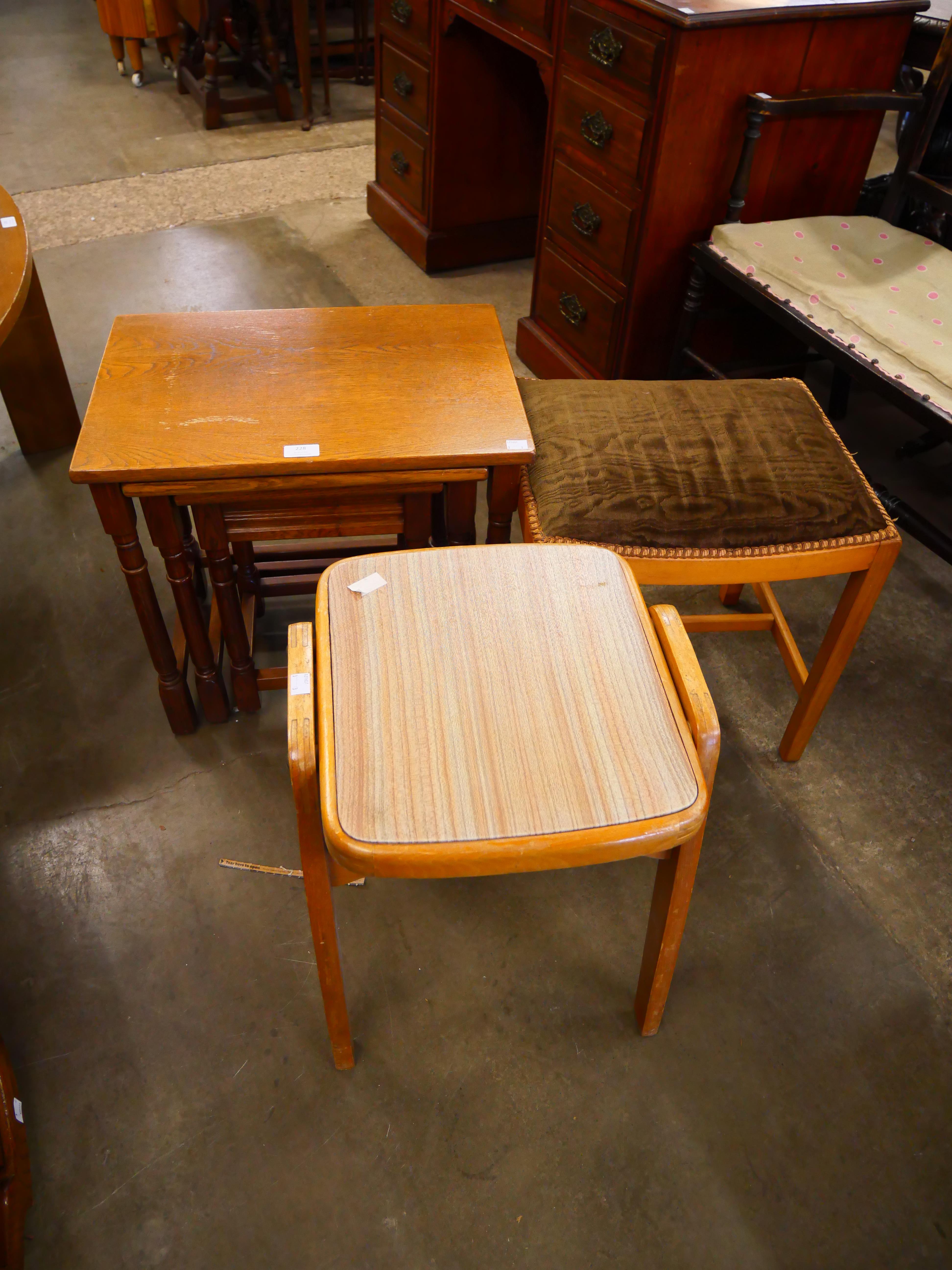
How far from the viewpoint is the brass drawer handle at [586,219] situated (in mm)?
2145

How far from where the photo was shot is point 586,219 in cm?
217

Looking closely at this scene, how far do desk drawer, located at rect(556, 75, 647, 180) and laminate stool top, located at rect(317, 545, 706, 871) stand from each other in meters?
1.20

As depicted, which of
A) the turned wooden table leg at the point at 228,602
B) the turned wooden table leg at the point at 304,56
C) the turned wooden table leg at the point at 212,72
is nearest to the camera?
the turned wooden table leg at the point at 228,602

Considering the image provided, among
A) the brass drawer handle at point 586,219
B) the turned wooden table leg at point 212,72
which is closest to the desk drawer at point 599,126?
the brass drawer handle at point 586,219

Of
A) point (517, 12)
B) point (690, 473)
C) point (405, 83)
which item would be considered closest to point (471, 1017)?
point (690, 473)

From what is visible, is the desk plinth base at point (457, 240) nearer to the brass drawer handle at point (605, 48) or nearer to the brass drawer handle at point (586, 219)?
the brass drawer handle at point (586, 219)

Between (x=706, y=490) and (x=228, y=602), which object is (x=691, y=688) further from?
(x=228, y=602)

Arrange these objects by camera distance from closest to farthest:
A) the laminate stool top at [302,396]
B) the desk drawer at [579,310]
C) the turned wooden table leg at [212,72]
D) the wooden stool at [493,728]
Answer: the wooden stool at [493,728] → the laminate stool top at [302,396] → the desk drawer at [579,310] → the turned wooden table leg at [212,72]

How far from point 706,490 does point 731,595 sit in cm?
69

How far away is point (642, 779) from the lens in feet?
3.05

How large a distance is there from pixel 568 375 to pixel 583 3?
0.82m

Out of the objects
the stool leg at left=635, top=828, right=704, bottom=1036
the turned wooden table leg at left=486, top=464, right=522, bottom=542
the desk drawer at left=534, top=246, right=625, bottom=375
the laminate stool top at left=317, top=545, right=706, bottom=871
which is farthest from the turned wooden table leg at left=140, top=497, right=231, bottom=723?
the desk drawer at left=534, top=246, right=625, bottom=375

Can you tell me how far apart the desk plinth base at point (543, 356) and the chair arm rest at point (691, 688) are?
1.41 m

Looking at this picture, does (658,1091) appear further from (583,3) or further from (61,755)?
(583,3)
